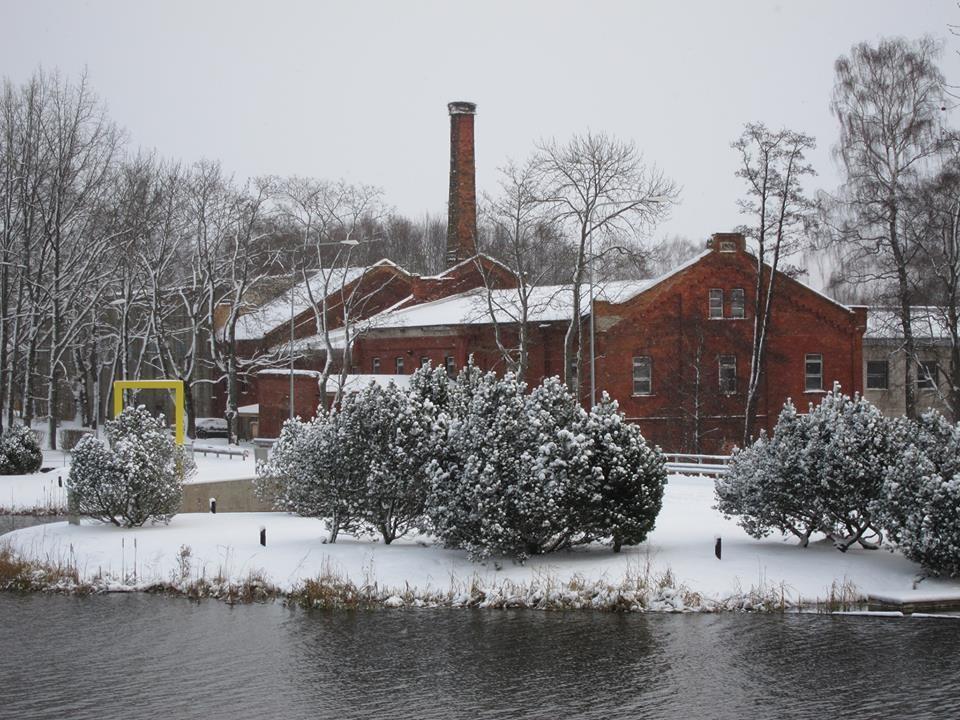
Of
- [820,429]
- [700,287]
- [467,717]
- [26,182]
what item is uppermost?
[26,182]

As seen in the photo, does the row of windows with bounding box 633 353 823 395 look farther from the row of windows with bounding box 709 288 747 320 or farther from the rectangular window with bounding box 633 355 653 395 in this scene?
the row of windows with bounding box 709 288 747 320

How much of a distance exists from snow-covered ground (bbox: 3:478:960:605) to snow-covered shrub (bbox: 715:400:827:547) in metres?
0.52

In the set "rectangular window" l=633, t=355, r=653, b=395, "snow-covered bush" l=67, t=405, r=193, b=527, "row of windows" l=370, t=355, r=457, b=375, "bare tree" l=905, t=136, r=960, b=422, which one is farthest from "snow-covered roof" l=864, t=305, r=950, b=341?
"snow-covered bush" l=67, t=405, r=193, b=527

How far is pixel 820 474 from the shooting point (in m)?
20.2

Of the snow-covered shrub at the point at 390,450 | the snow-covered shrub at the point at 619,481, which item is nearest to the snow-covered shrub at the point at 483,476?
the snow-covered shrub at the point at 390,450

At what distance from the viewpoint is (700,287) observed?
53125 mm

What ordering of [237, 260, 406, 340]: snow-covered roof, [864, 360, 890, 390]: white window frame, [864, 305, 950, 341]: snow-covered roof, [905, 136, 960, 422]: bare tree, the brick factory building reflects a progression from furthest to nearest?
[237, 260, 406, 340]: snow-covered roof
[864, 360, 890, 390]: white window frame
the brick factory building
[864, 305, 950, 341]: snow-covered roof
[905, 136, 960, 422]: bare tree

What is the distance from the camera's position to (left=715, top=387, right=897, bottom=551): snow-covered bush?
66.4 feet

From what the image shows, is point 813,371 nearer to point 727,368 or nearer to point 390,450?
point 727,368

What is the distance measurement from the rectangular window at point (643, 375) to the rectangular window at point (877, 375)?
1315 centimetres

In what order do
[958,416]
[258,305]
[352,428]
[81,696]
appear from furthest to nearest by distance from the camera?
[258,305], [958,416], [352,428], [81,696]

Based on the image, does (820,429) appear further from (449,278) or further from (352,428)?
(449,278)

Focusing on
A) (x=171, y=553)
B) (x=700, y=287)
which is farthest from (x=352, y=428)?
(x=700, y=287)

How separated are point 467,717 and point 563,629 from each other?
4.42m
